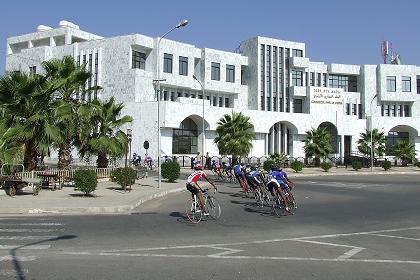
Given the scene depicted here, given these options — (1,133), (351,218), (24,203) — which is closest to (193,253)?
(351,218)

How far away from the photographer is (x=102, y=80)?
55000 millimetres

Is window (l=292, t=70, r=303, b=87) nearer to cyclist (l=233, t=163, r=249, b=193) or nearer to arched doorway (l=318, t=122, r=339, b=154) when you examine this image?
arched doorway (l=318, t=122, r=339, b=154)

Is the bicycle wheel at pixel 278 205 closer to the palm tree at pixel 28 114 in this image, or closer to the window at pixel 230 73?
the palm tree at pixel 28 114

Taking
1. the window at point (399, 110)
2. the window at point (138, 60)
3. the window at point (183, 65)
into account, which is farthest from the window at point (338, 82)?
the window at point (138, 60)

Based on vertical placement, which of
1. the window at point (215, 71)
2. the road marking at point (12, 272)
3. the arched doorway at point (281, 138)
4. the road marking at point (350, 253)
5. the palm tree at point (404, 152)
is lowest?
the road marking at point (350, 253)

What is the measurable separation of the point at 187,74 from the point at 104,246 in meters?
49.6

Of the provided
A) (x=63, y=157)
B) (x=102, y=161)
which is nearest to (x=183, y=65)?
(x=102, y=161)

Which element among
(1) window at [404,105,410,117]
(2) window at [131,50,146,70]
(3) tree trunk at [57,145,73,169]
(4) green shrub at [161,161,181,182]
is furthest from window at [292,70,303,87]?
(3) tree trunk at [57,145,73,169]

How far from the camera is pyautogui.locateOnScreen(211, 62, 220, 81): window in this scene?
196 feet

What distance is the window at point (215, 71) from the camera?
59.8 metres

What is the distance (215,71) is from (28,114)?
38868 millimetres

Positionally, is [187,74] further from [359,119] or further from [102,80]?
[359,119]

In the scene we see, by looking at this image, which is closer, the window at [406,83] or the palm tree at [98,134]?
the palm tree at [98,134]

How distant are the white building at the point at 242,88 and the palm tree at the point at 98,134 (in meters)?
19.2
